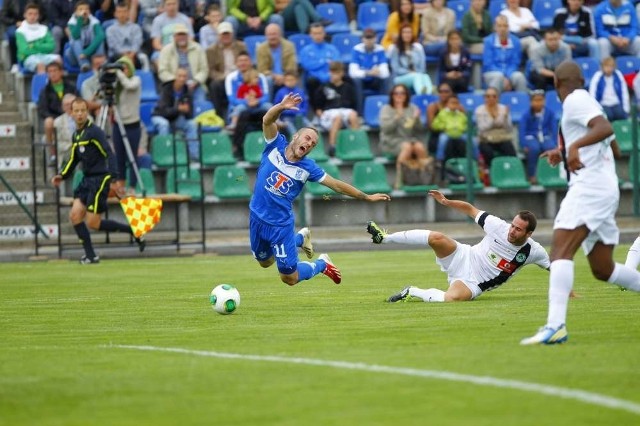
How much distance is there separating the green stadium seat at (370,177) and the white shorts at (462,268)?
42.6 ft

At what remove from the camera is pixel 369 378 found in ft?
28.4

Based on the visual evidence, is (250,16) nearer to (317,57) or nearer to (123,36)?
(317,57)

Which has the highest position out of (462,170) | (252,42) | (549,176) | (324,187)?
(252,42)

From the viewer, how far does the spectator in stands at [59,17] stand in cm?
2861

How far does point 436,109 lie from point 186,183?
18.5ft

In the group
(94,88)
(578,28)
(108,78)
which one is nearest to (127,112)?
(94,88)

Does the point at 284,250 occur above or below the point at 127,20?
below

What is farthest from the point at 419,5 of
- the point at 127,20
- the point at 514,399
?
the point at 514,399

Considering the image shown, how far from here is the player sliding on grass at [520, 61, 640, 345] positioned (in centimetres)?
1002

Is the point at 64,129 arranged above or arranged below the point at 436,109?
below

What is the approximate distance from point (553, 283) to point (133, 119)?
17306 millimetres

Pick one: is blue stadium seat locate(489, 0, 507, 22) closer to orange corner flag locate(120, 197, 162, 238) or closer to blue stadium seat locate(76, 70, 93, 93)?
blue stadium seat locate(76, 70, 93, 93)

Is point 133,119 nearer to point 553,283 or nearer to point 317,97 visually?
point 317,97

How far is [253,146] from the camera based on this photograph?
27.9m
